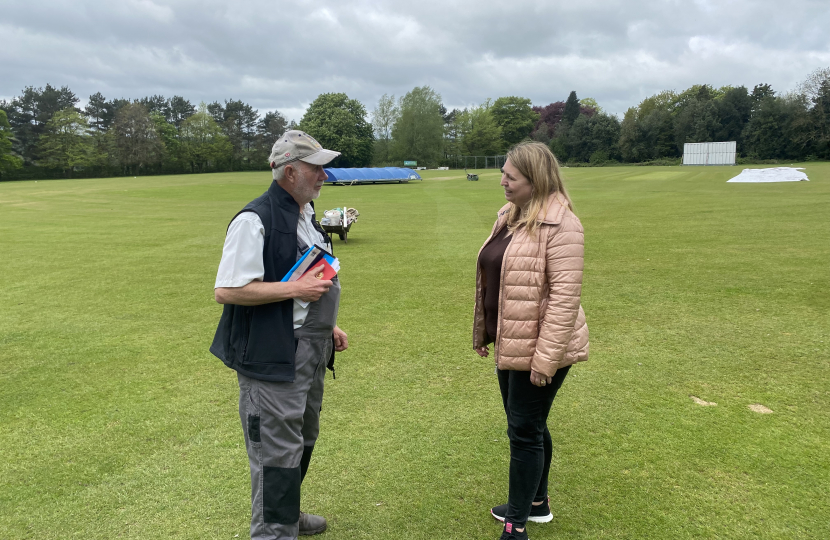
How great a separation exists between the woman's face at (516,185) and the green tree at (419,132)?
86.2m

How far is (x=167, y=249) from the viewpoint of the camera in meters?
14.2

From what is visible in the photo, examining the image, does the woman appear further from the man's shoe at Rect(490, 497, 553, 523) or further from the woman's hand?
the man's shoe at Rect(490, 497, 553, 523)

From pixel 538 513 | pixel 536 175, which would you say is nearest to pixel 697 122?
pixel 536 175

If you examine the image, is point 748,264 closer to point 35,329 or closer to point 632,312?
point 632,312

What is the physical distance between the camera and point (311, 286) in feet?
8.77

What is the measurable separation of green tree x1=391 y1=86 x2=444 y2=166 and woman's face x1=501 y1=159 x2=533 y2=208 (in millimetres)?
86210

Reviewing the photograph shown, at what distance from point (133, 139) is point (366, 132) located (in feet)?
115

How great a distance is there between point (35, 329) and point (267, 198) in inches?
256

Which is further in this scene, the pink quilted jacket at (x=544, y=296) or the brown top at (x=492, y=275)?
the brown top at (x=492, y=275)

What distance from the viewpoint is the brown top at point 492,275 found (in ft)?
10.4

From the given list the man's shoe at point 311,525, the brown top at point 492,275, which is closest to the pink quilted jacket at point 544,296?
the brown top at point 492,275

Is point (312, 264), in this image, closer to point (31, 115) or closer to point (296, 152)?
A: point (296, 152)

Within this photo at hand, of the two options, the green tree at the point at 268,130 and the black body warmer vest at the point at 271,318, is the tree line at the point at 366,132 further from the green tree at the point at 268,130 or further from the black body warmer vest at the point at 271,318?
the black body warmer vest at the point at 271,318

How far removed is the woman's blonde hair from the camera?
9.88 ft
